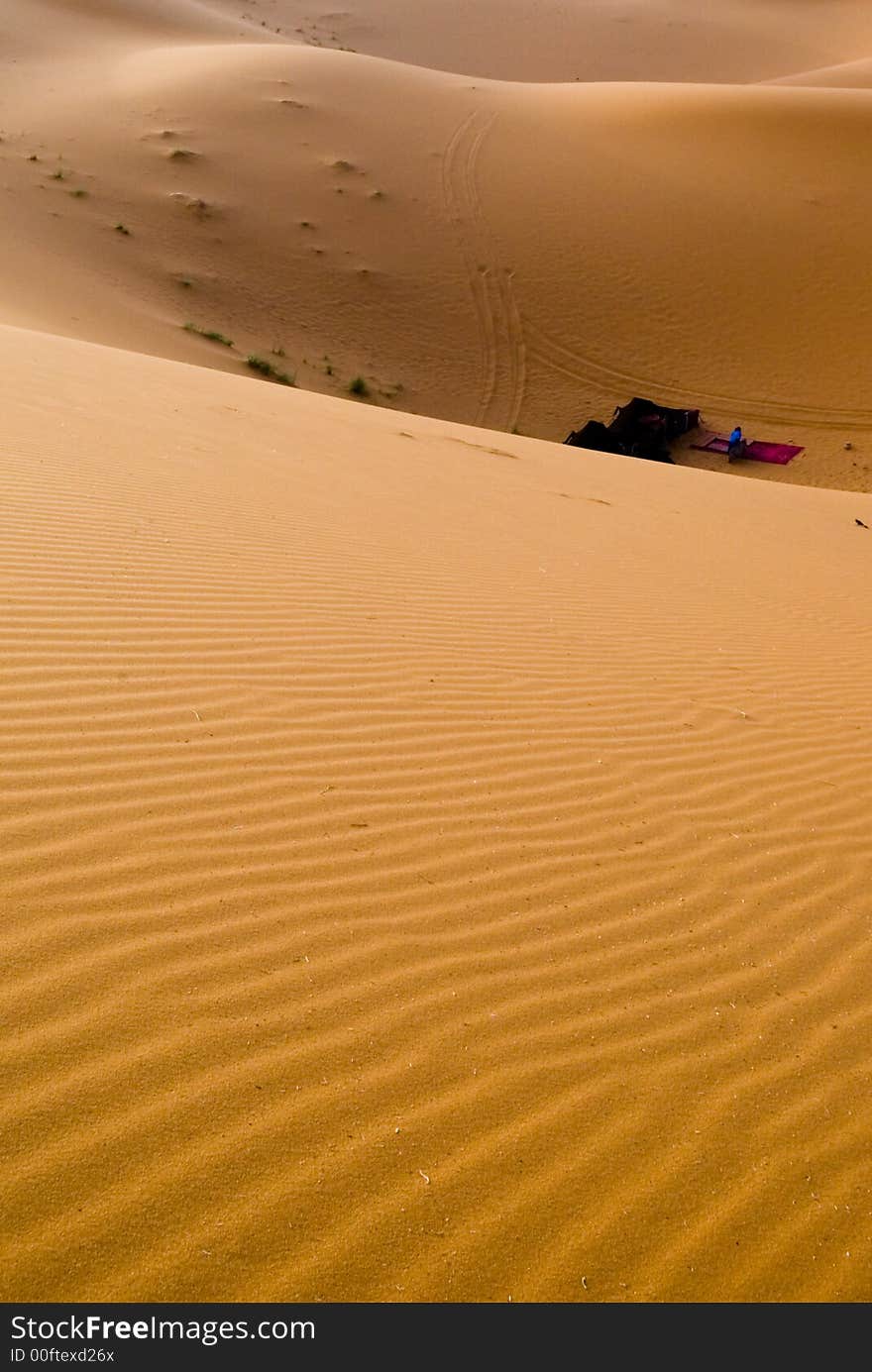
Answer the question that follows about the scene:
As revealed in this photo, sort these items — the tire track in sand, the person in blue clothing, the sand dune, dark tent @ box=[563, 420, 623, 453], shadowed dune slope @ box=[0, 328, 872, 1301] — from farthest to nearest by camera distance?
the sand dune
the tire track in sand
the person in blue clothing
dark tent @ box=[563, 420, 623, 453]
shadowed dune slope @ box=[0, 328, 872, 1301]

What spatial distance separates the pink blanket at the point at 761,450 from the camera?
1880 cm

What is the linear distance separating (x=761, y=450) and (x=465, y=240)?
33.4ft

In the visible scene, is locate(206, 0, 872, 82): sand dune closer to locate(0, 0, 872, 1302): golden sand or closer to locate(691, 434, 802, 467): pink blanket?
locate(691, 434, 802, 467): pink blanket

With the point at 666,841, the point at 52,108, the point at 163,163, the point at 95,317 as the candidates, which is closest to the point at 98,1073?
the point at 666,841

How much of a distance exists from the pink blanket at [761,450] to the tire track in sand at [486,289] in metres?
3.45

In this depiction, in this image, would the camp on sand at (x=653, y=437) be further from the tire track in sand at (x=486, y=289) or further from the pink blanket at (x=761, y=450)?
the tire track in sand at (x=486, y=289)

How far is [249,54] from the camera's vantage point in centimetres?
3325

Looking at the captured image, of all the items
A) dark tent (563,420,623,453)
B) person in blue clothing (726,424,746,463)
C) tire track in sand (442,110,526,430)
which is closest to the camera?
dark tent (563,420,623,453)

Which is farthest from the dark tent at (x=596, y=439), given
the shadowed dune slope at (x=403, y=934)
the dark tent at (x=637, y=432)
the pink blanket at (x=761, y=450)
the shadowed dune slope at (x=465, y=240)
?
the shadowed dune slope at (x=403, y=934)

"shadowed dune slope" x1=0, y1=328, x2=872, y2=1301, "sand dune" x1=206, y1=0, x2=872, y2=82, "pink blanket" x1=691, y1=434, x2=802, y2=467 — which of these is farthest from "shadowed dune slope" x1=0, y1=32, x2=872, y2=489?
"sand dune" x1=206, y1=0, x2=872, y2=82

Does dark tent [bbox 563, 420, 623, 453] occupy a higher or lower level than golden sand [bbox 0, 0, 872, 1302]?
higher

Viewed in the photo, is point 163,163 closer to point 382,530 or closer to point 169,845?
point 382,530

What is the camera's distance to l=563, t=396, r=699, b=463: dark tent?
58.0ft

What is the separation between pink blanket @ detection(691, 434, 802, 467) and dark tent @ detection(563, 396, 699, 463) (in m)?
0.56
